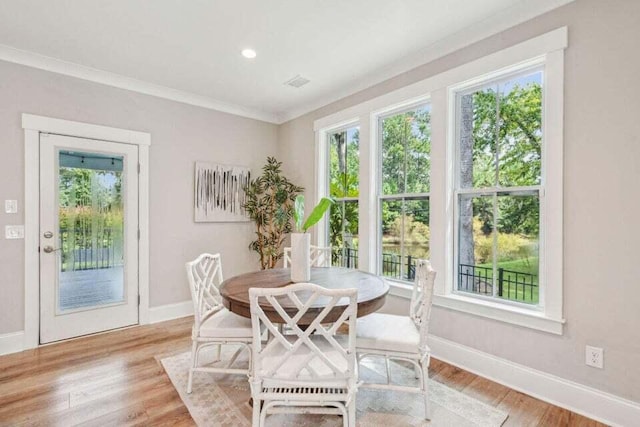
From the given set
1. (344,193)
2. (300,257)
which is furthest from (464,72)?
(300,257)

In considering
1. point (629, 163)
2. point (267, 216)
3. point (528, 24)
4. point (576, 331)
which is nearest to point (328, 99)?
point (267, 216)

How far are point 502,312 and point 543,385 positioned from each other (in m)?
0.49

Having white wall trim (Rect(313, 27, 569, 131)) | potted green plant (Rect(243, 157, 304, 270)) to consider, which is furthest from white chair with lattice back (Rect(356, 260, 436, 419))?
potted green plant (Rect(243, 157, 304, 270))

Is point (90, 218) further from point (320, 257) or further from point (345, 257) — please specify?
point (345, 257)

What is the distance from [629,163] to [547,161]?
0.40 metres

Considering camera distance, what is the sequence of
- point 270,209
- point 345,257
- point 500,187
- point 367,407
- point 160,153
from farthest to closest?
point 270,209 → point 345,257 → point 160,153 → point 500,187 → point 367,407

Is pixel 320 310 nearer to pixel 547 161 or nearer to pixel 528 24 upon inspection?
pixel 547 161

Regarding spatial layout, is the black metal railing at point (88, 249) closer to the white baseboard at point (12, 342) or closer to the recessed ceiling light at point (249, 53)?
the white baseboard at point (12, 342)

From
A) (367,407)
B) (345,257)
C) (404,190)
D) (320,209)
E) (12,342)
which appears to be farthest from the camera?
(345,257)

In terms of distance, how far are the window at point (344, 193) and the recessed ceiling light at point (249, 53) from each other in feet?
4.55

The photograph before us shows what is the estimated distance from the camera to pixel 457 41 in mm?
2576

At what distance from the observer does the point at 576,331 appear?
200 centimetres

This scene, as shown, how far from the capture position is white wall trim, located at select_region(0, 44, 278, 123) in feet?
9.31

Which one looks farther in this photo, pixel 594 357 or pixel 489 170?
pixel 489 170
